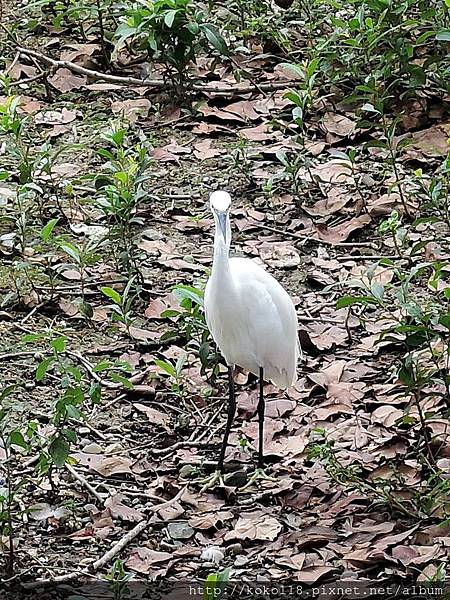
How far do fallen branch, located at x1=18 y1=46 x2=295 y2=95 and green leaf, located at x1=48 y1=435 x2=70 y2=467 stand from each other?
293 cm

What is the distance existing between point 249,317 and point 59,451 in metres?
0.74

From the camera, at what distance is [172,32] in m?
5.48

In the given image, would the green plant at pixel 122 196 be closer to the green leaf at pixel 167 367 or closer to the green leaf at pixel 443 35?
the green leaf at pixel 167 367

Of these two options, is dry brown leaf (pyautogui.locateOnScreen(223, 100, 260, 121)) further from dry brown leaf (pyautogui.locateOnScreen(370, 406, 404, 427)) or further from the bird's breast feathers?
dry brown leaf (pyautogui.locateOnScreen(370, 406, 404, 427))

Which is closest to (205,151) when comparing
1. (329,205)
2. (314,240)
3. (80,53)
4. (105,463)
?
(329,205)

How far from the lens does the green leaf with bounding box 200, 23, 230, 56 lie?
546 cm

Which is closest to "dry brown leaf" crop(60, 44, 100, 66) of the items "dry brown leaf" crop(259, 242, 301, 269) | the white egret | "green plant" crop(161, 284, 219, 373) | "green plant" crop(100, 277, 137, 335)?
"dry brown leaf" crop(259, 242, 301, 269)

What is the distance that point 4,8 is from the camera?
675 centimetres

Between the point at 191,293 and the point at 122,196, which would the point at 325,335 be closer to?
the point at 191,293

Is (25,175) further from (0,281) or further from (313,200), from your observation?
(313,200)

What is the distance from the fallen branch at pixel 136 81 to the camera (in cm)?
579

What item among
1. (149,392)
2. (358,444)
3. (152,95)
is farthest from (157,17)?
(358,444)

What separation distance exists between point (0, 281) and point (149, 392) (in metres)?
0.96

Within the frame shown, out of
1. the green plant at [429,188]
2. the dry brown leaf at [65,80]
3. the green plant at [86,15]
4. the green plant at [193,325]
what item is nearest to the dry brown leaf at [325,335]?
the green plant at [193,325]
